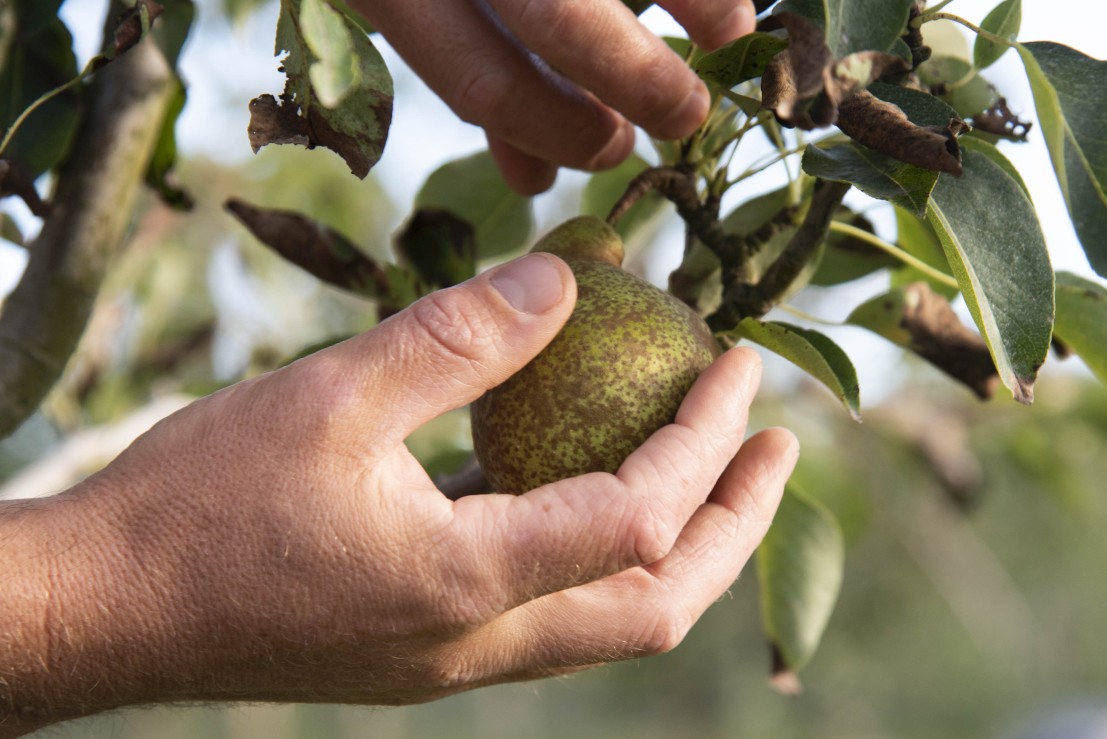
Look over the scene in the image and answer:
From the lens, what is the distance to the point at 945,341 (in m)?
1.08

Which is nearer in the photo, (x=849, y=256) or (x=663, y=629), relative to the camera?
(x=663, y=629)

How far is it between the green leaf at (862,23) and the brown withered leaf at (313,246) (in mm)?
560

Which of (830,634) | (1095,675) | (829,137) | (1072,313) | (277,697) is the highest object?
(829,137)

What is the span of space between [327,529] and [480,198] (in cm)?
72

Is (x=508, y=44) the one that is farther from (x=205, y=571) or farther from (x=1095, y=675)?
(x=1095, y=675)

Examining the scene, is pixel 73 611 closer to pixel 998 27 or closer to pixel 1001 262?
pixel 1001 262

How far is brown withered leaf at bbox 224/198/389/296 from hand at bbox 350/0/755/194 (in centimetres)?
23

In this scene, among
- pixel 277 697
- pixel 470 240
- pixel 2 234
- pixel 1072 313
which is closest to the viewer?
pixel 277 697

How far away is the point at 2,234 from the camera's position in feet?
4.30

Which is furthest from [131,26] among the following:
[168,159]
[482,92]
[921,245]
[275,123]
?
[921,245]

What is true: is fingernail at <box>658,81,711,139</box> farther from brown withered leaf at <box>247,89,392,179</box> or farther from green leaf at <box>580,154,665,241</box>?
green leaf at <box>580,154,665,241</box>

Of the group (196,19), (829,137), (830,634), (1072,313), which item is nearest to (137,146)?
(196,19)

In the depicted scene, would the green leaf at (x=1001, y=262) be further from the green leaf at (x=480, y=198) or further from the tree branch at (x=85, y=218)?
the tree branch at (x=85, y=218)

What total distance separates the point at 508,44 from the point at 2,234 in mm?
811
